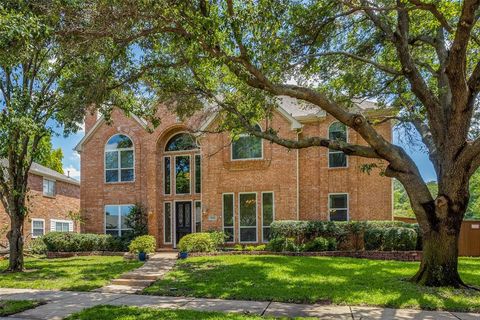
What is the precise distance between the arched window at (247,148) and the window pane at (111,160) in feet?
22.4

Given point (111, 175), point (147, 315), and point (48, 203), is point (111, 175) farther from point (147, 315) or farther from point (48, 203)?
point (147, 315)

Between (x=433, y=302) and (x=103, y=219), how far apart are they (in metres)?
17.6

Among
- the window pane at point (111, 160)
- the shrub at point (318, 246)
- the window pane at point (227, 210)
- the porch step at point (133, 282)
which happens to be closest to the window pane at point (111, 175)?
the window pane at point (111, 160)

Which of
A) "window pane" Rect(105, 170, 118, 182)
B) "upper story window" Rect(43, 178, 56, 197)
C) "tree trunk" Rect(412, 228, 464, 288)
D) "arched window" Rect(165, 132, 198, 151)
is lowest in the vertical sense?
"tree trunk" Rect(412, 228, 464, 288)

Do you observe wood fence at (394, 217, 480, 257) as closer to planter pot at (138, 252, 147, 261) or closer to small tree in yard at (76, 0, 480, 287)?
small tree in yard at (76, 0, 480, 287)

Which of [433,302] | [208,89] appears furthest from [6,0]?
[433,302]

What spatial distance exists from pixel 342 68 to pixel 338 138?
627 cm

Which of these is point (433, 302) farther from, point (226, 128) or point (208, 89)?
point (208, 89)

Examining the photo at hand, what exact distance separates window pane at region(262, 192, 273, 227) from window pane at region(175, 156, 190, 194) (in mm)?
4205

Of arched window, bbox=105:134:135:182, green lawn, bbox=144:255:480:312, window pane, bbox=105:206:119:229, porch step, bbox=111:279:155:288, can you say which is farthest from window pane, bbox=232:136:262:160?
porch step, bbox=111:279:155:288

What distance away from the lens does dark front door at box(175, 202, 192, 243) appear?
2072 centimetres

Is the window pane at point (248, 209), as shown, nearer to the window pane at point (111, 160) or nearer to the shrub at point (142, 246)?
the shrub at point (142, 246)

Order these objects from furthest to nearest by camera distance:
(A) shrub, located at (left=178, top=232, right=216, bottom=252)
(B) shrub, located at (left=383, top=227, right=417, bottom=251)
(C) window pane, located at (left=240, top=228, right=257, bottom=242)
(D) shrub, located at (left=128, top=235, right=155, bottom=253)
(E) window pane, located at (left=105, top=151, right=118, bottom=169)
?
(E) window pane, located at (left=105, top=151, right=118, bottom=169) < (C) window pane, located at (left=240, top=228, right=257, bottom=242) < (A) shrub, located at (left=178, top=232, right=216, bottom=252) < (B) shrub, located at (left=383, top=227, right=417, bottom=251) < (D) shrub, located at (left=128, top=235, right=155, bottom=253)

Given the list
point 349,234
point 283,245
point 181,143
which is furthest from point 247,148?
point 349,234
